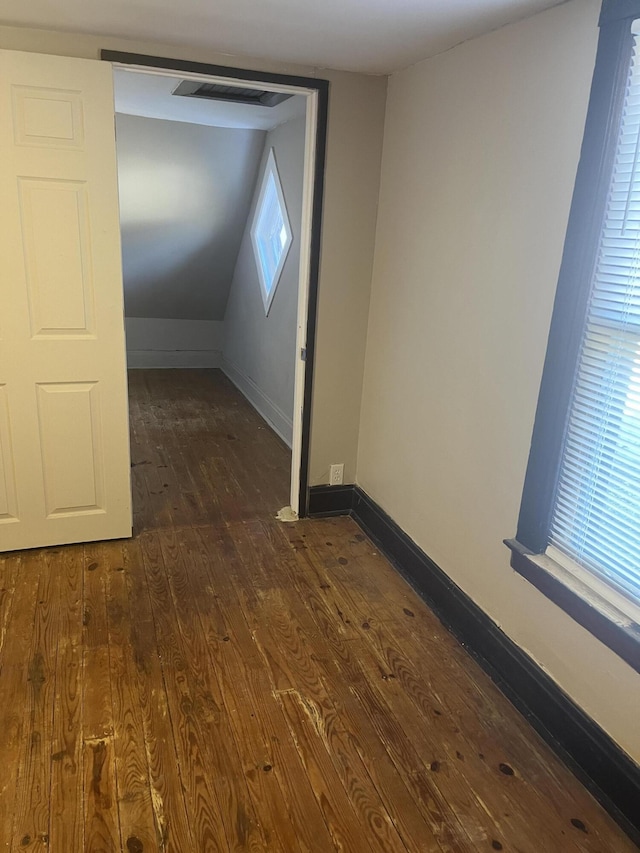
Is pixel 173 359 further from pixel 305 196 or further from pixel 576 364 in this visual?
pixel 576 364

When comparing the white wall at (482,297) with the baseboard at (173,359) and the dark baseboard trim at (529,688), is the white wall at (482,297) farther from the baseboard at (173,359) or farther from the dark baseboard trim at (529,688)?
the baseboard at (173,359)

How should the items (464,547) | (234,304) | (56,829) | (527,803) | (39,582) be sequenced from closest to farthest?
(56,829) → (527,803) → (464,547) → (39,582) → (234,304)

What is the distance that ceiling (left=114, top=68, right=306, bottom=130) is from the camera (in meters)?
3.28

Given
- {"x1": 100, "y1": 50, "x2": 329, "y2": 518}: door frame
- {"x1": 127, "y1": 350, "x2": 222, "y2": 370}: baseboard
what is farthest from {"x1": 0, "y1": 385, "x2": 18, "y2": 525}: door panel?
{"x1": 127, "y1": 350, "x2": 222, "y2": 370}: baseboard

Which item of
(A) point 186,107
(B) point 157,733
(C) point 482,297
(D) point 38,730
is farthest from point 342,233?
(D) point 38,730

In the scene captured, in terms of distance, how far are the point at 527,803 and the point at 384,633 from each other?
80cm

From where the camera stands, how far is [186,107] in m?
3.82

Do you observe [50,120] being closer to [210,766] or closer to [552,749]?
[210,766]

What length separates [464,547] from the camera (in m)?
2.41

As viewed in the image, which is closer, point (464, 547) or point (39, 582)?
point (464, 547)

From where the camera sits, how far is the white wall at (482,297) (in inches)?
71.7

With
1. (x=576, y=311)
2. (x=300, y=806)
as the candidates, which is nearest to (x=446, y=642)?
(x=300, y=806)

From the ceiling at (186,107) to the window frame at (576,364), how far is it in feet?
7.32

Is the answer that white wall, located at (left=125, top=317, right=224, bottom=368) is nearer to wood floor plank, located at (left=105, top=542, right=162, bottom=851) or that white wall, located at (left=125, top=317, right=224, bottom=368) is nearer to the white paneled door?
the white paneled door
